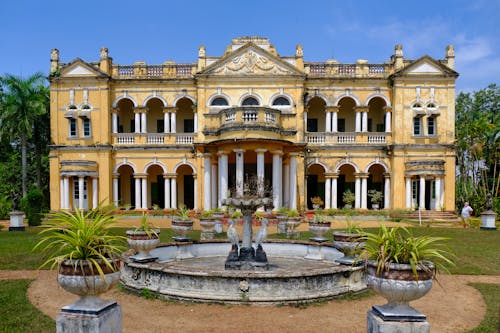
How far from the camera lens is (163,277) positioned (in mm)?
7629

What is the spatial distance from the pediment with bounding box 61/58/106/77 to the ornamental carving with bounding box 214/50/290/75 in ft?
30.6

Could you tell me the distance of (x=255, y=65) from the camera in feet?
80.8

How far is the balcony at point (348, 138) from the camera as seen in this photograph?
25.3 meters

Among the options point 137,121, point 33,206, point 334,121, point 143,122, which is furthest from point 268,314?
point 137,121

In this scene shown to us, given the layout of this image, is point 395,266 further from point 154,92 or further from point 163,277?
point 154,92

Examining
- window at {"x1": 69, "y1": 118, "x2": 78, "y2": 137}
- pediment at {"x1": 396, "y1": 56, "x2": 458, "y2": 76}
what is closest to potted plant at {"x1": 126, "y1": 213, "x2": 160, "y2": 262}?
window at {"x1": 69, "y1": 118, "x2": 78, "y2": 137}

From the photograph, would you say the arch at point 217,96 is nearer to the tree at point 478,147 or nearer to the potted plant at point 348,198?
the potted plant at point 348,198

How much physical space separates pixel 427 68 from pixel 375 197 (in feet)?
30.5

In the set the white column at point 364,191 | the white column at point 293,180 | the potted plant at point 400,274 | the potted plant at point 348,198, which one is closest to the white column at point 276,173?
the white column at point 293,180

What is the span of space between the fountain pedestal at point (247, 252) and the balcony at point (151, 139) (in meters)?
17.1

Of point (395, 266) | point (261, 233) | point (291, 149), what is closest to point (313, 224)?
point (261, 233)

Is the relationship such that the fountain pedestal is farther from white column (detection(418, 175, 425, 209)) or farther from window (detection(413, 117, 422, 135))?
window (detection(413, 117, 422, 135))

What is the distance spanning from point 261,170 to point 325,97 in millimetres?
8132

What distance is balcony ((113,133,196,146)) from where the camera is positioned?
1011 inches
